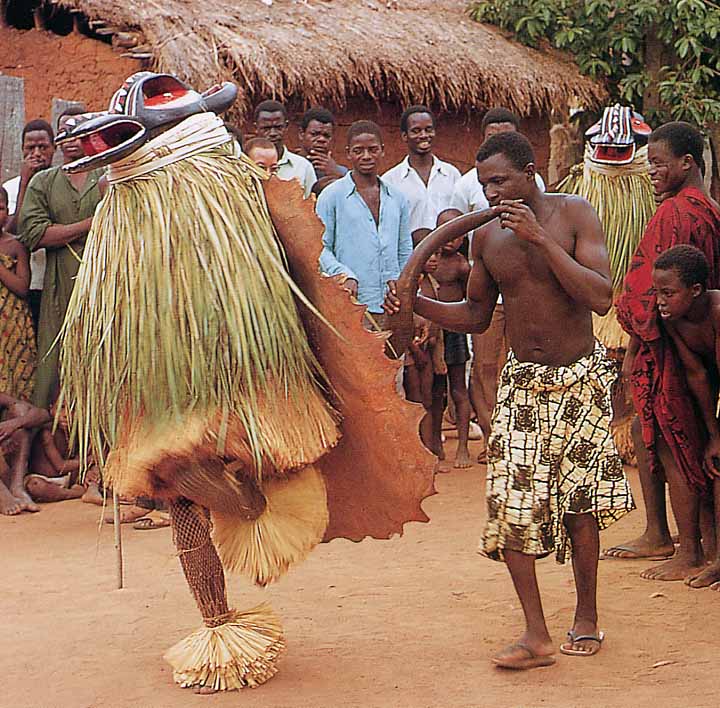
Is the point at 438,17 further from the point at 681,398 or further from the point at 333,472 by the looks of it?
the point at 333,472

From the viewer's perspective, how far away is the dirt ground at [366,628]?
376 cm

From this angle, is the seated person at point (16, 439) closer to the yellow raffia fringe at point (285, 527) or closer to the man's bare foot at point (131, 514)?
the man's bare foot at point (131, 514)

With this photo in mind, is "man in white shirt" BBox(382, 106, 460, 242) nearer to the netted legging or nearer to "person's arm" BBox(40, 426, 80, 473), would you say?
"person's arm" BBox(40, 426, 80, 473)

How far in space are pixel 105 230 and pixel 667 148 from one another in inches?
97.3

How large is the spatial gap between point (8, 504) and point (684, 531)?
3538 mm

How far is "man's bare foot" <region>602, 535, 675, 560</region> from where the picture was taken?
17.5 feet

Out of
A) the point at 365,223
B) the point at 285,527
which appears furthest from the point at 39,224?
the point at 285,527

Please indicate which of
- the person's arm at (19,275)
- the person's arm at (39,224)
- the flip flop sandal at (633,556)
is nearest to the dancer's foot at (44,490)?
the person's arm at (19,275)

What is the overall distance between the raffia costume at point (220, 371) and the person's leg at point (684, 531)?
67.2 inches

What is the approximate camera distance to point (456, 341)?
305 inches

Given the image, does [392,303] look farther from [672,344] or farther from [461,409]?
[461,409]

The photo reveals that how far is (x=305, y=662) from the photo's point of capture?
4.06 meters

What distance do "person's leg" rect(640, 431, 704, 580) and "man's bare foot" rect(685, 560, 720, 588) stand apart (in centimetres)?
11

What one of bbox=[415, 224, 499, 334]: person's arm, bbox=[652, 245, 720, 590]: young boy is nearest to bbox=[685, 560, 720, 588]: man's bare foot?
bbox=[652, 245, 720, 590]: young boy
